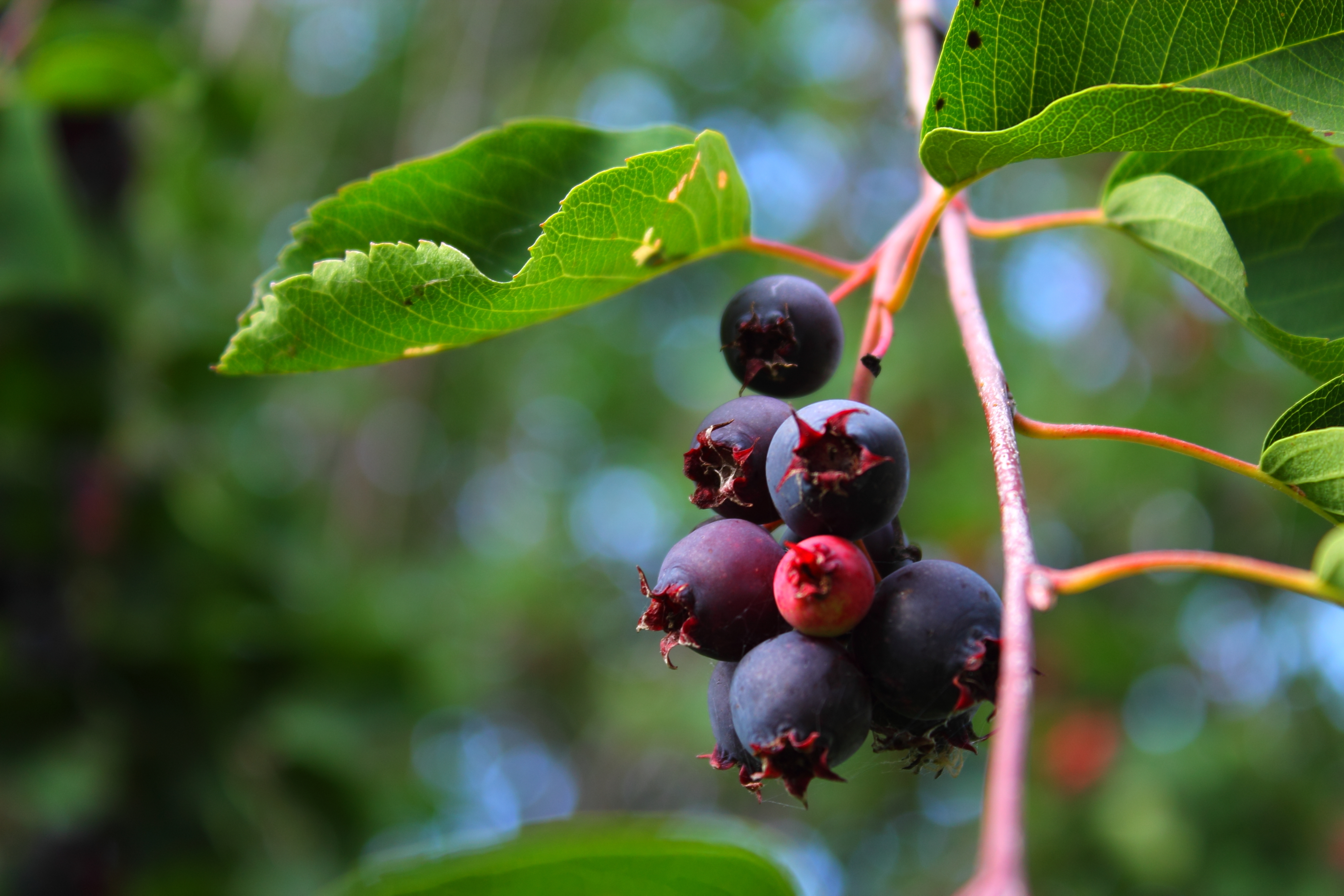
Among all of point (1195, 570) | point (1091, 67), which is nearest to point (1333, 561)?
point (1195, 570)

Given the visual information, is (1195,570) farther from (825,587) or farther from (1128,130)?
(1128,130)

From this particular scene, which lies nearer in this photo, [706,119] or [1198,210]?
[1198,210]

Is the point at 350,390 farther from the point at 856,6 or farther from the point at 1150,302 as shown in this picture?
the point at 1150,302

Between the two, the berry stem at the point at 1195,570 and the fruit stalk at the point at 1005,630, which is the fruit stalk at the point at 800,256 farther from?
the berry stem at the point at 1195,570

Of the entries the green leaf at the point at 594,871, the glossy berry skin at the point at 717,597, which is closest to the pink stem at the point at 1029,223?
the glossy berry skin at the point at 717,597

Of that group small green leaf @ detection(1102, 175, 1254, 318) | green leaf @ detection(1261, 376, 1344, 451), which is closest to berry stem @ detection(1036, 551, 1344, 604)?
green leaf @ detection(1261, 376, 1344, 451)

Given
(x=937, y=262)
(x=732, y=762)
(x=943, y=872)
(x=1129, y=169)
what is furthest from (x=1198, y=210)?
(x=943, y=872)
